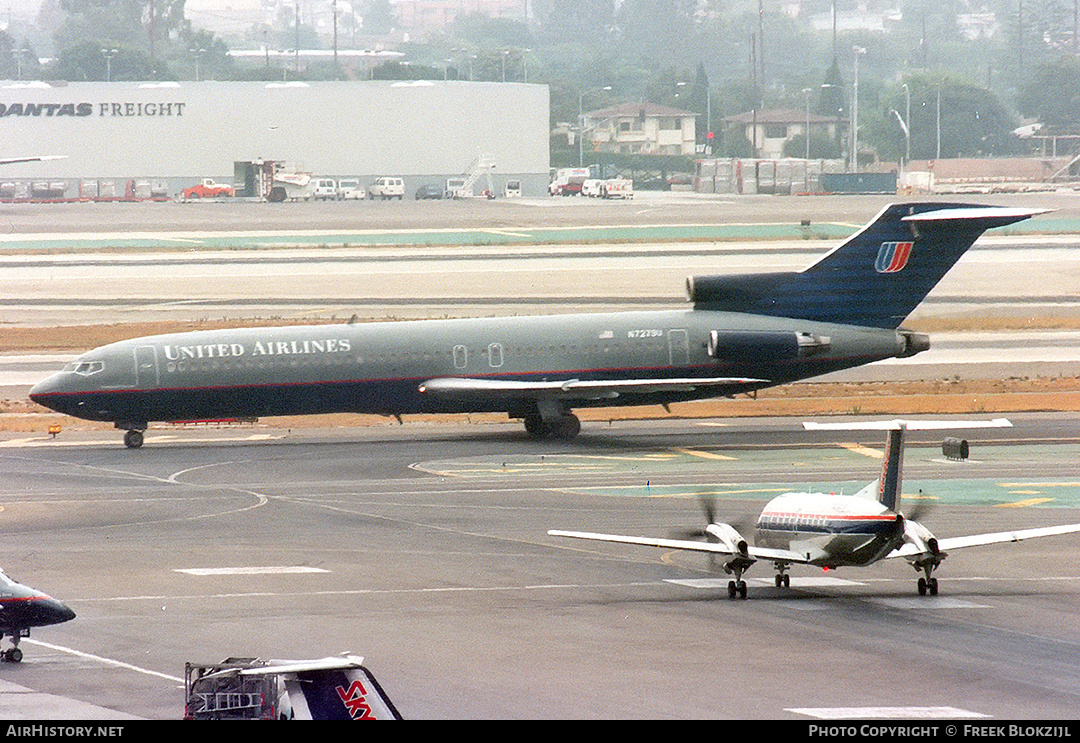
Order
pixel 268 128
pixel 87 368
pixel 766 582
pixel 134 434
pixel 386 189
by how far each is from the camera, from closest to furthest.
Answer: pixel 766 582, pixel 87 368, pixel 134 434, pixel 268 128, pixel 386 189

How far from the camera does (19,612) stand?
25.4 m

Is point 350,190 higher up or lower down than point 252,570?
higher up

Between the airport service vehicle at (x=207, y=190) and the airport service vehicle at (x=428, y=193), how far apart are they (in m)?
15.4

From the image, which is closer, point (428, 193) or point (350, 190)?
point (350, 190)

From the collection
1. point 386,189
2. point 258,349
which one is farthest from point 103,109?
point 258,349

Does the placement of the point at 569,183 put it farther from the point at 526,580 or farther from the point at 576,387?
the point at 526,580

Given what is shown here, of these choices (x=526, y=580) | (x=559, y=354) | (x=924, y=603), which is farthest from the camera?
(x=559, y=354)

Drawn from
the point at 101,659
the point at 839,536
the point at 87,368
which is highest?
the point at 87,368

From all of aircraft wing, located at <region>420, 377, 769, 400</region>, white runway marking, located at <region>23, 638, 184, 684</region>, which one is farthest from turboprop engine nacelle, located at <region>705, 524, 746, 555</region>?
aircraft wing, located at <region>420, 377, 769, 400</region>

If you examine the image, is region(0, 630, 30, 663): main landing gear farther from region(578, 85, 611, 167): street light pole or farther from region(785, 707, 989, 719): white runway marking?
region(578, 85, 611, 167): street light pole

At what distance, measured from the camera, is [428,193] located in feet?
413

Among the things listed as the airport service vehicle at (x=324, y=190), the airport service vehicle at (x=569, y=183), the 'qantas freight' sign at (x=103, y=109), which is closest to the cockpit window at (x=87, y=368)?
the 'qantas freight' sign at (x=103, y=109)

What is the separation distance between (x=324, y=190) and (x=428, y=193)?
28.6 ft

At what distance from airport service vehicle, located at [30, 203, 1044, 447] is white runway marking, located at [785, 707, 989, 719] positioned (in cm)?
3204
